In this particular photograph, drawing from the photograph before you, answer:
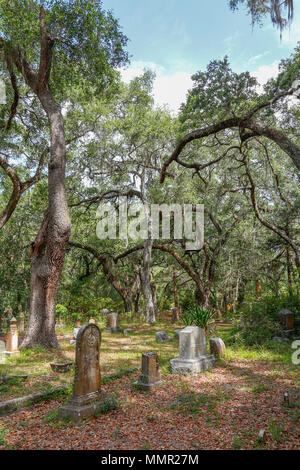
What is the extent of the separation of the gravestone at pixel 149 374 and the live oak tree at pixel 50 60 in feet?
16.2

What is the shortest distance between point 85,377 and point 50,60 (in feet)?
34.8

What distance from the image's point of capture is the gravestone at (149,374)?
22.3 feet

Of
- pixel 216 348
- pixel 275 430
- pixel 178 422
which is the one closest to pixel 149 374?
pixel 178 422

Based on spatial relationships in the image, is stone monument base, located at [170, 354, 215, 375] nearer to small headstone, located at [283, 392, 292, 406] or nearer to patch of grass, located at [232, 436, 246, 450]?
small headstone, located at [283, 392, 292, 406]

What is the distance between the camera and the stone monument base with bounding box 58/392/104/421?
5152mm

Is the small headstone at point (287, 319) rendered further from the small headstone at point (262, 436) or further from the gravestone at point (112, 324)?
the small headstone at point (262, 436)

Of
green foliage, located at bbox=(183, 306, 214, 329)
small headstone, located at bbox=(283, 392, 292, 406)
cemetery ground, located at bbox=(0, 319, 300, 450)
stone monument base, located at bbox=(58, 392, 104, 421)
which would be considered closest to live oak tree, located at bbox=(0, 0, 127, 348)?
cemetery ground, located at bbox=(0, 319, 300, 450)

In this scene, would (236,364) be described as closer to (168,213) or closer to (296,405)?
(296,405)

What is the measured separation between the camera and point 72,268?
2523 centimetres

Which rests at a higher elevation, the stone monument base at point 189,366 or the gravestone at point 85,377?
the gravestone at point 85,377

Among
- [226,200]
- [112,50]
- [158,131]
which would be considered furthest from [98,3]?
[226,200]

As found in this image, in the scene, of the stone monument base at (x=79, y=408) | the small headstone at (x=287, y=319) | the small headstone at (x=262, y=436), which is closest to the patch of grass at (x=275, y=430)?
the small headstone at (x=262, y=436)

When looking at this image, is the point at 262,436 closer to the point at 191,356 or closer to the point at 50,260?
the point at 191,356
